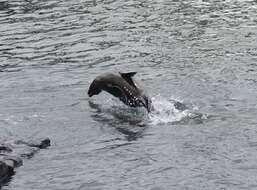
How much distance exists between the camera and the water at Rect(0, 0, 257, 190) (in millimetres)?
14648

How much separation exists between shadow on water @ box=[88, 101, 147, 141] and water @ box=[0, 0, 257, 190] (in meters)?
0.03

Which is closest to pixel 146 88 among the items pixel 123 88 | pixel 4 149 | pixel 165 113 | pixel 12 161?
pixel 123 88

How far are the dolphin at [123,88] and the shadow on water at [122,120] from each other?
0.37m

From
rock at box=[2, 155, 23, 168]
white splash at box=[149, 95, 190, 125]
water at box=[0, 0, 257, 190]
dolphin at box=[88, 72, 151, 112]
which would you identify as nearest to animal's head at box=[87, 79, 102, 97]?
dolphin at box=[88, 72, 151, 112]

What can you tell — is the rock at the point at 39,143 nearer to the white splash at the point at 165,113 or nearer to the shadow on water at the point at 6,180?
the shadow on water at the point at 6,180

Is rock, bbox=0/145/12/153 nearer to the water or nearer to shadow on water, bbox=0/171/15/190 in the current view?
the water

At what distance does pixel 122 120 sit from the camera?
18.3 metres

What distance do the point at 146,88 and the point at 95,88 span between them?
72.6 inches

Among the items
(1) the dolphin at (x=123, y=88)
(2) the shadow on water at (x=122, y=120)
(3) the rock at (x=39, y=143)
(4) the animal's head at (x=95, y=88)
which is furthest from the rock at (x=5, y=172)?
(4) the animal's head at (x=95, y=88)

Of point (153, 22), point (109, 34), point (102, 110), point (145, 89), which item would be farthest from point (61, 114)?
point (153, 22)

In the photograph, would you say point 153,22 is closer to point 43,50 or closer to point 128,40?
point 128,40

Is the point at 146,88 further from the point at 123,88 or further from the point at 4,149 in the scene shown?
the point at 4,149

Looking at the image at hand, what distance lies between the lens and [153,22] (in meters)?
30.3

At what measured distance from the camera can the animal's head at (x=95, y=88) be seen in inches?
788
